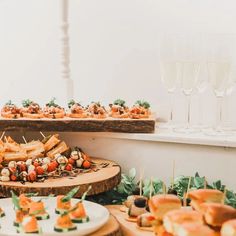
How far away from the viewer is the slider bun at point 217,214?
1287 millimetres

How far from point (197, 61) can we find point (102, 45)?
65 cm

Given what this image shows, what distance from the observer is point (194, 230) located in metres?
1.27

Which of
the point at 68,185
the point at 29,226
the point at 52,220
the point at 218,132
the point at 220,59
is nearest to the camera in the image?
the point at 29,226

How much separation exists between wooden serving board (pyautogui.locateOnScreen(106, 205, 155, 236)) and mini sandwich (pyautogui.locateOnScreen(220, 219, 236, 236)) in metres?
0.28

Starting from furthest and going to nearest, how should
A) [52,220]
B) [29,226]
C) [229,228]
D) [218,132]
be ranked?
[218,132], [52,220], [29,226], [229,228]

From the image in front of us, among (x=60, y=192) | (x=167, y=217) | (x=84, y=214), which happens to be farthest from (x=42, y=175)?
(x=167, y=217)

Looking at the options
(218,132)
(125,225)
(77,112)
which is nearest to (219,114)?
(218,132)

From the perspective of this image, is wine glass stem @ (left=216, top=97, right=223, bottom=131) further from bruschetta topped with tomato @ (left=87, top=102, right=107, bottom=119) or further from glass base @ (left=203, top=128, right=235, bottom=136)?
bruschetta topped with tomato @ (left=87, top=102, right=107, bottom=119)

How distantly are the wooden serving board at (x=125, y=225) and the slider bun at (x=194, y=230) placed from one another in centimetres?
22

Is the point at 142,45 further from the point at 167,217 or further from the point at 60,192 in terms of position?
the point at 167,217

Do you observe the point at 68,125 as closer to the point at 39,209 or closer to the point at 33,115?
the point at 33,115

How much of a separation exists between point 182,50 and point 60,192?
2.02 feet

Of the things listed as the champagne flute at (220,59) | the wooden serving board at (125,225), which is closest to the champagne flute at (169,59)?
the champagne flute at (220,59)

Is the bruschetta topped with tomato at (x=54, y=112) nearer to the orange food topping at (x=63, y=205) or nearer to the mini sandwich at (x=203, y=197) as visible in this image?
the orange food topping at (x=63, y=205)
